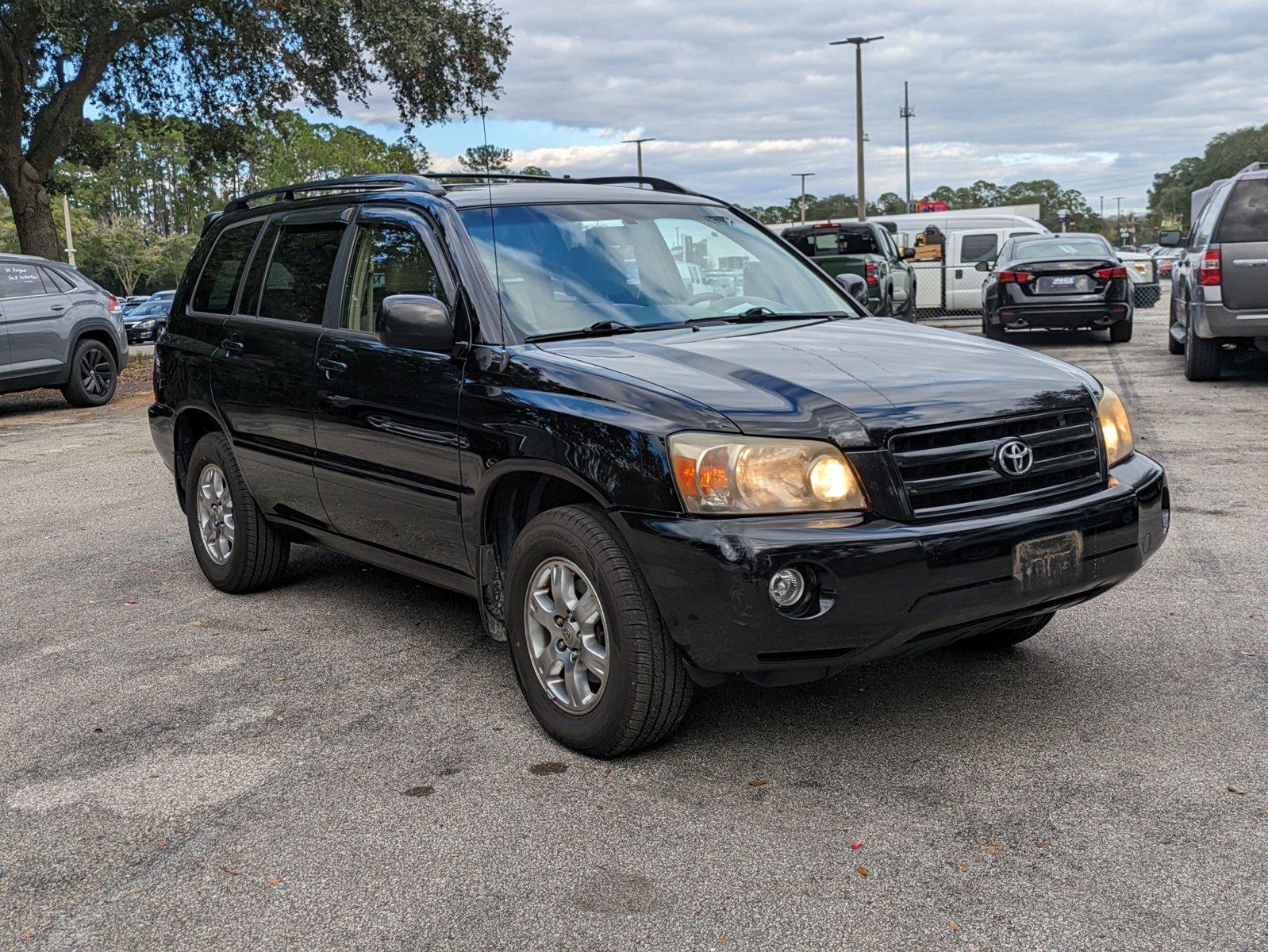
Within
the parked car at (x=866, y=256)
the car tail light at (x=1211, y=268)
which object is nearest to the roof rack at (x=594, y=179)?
the car tail light at (x=1211, y=268)

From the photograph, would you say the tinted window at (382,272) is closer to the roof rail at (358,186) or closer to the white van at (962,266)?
the roof rail at (358,186)

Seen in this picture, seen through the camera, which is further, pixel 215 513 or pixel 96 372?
pixel 96 372

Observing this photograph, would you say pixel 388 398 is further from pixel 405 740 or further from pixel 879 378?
pixel 879 378

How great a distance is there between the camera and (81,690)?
4.82 metres

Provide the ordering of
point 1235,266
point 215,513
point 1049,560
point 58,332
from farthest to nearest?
point 58,332
point 1235,266
point 215,513
point 1049,560

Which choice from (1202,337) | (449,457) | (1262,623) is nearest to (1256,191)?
(1202,337)

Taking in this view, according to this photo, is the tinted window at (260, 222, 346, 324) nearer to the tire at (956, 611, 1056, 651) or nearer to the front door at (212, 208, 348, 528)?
the front door at (212, 208, 348, 528)

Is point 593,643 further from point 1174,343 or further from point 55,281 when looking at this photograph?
point 1174,343

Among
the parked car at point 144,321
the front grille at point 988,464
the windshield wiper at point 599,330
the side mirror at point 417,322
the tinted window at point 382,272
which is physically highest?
the tinted window at point 382,272

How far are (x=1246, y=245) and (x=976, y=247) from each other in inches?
583

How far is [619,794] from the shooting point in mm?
3672

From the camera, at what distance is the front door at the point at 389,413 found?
14.7 feet

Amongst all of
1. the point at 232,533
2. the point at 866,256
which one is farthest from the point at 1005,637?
the point at 866,256

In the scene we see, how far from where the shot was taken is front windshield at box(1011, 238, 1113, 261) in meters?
17.6
